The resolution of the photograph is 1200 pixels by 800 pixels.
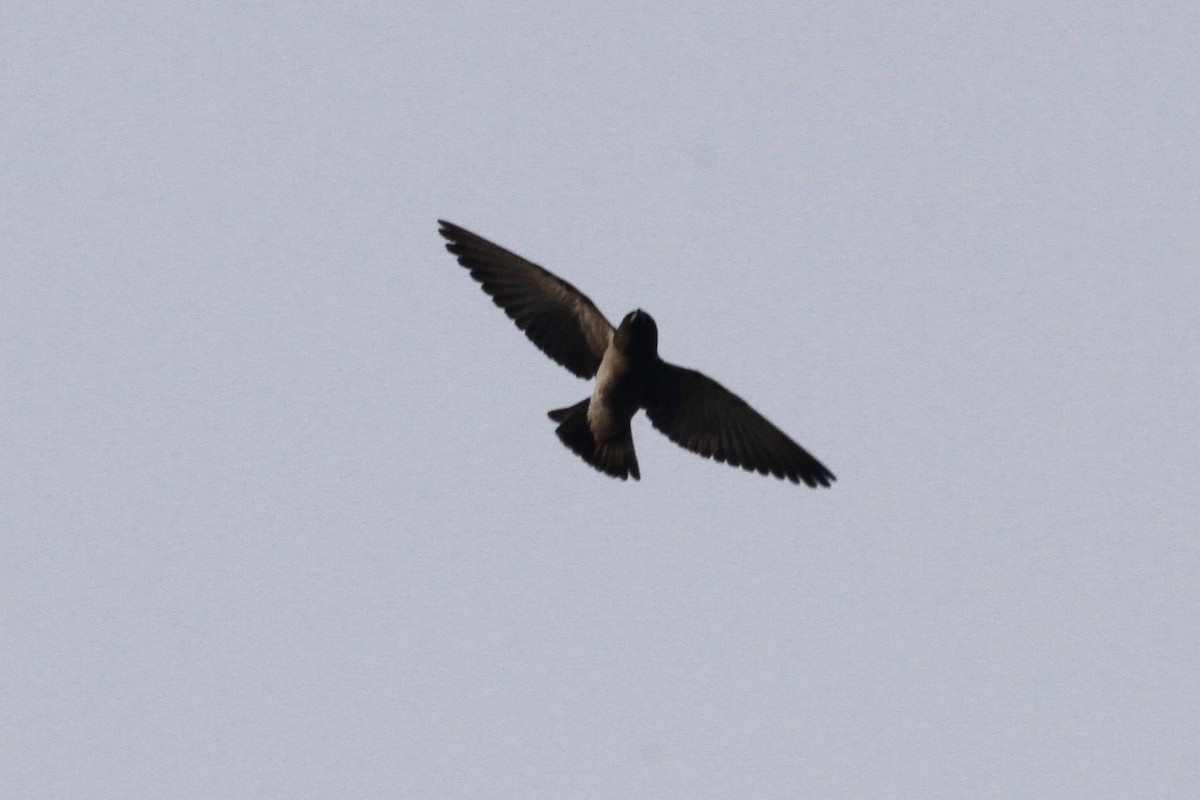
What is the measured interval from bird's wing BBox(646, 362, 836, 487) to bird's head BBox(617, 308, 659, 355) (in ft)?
2.35

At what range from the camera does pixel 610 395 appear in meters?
16.4

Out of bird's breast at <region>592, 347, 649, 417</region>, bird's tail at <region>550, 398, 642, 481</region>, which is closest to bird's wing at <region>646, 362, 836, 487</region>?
bird's breast at <region>592, 347, 649, 417</region>

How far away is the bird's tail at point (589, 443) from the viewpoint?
16688mm

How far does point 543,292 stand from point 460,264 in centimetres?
84

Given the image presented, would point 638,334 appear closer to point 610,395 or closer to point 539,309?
point 610,395

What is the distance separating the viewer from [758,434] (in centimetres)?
1702

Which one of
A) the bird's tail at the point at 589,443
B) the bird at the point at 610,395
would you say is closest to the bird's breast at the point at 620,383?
the bird at the point at 610,395

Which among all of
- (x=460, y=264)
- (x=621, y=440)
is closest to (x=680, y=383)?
(x=621, y=440)

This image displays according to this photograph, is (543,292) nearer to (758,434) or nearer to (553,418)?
(553,418)

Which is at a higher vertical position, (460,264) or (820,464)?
(460,264)

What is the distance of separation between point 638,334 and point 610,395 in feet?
2.50

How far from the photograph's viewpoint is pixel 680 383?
16.6m

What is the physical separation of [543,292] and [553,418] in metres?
1.13

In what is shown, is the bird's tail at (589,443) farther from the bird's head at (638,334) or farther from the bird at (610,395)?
the bird's head at (638,334)
